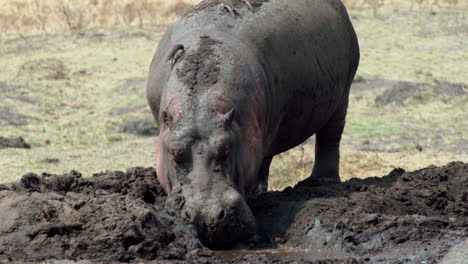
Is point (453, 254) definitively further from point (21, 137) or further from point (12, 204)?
point (21, 137)

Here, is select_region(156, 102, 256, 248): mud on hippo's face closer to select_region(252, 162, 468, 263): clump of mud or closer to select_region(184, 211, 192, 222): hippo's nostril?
select_region(184, 211, 192, 222): hippo's nostril

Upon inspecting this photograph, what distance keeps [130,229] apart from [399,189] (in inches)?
113

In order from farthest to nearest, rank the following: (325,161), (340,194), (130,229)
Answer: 1. (325,161)
2. (340,194)
3. (130,229)

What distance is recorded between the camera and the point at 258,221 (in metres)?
9.12

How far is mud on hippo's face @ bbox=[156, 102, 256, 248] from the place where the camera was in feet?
26.8

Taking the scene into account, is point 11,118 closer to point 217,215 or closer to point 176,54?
point 176,54

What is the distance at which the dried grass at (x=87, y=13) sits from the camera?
30.5m

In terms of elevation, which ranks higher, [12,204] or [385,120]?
[12,204]

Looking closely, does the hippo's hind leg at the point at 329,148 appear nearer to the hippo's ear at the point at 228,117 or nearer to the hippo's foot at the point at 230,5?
the hippo's foot at the point at 230,5

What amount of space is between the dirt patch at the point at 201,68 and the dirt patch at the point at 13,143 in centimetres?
718

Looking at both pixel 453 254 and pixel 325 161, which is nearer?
pixel 453 254

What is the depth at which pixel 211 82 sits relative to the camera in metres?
8.79

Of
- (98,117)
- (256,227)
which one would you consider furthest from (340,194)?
(98,117)

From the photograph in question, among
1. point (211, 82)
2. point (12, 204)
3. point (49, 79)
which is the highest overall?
point (211, 82)
